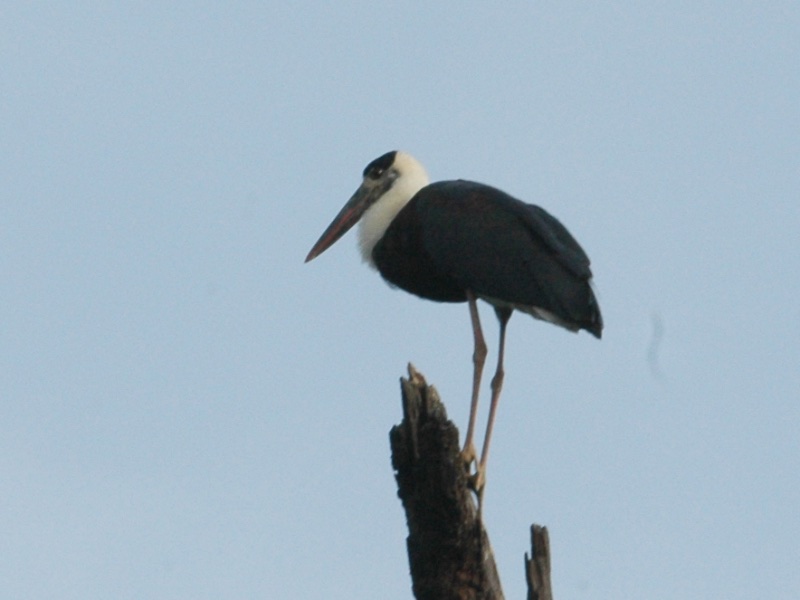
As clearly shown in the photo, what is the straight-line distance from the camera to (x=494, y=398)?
7918 millimetres

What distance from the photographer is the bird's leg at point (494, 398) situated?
6.81 metres

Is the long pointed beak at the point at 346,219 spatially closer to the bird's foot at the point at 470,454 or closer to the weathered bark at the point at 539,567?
the bird's foot at the point at 470,454

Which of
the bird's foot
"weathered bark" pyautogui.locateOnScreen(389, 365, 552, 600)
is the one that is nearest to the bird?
the bird's foot

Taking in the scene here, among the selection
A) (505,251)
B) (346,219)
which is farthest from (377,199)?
(505,251)

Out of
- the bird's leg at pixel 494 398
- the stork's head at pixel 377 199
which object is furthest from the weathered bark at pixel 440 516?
the stork's head at pixel 377 199

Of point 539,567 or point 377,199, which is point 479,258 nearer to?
point 377,199

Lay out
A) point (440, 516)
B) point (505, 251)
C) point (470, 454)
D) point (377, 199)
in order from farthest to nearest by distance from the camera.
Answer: point (377, 199) < point (505, 251) < point (470, 454) < point (440, 516)

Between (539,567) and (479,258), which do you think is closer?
(539,567)

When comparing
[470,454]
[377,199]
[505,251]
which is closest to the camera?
[470,454]

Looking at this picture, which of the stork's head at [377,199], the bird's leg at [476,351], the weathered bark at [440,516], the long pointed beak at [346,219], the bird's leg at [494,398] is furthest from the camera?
the long pointed beak at [346,219]

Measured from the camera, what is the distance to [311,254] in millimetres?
9500

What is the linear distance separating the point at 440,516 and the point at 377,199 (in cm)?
382

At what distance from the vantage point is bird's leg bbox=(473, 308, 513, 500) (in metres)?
6.81

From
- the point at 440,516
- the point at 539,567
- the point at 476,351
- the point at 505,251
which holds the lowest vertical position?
the point at 539,567
